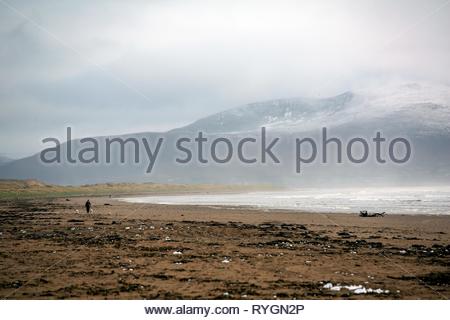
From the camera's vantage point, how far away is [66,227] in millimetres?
23469

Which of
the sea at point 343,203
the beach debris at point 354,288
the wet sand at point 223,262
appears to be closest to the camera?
the beach debris at point 354,288

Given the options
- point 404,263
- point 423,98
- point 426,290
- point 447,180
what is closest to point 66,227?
point 404,263

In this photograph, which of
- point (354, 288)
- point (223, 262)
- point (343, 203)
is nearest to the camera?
point (354, 288)

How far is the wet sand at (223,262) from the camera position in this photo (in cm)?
1029

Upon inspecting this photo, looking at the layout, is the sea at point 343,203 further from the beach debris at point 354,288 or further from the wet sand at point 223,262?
the beach debris at point 354,288

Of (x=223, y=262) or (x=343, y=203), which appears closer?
(x=223, y=262)

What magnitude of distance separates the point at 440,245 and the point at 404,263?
503 centimetres

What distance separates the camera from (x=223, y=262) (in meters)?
13.6

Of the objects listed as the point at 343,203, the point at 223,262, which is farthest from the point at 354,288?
the point at 343,203

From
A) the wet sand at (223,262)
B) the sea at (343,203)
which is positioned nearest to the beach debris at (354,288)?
the wet sand at (223,262)

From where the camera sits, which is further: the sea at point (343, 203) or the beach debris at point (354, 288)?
the sea at point (343, 203)

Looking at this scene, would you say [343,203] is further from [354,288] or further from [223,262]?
[354,288]

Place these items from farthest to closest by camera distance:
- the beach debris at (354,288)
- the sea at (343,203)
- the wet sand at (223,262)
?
the sea at (343,203), the wet sand at (223,262), the beach debris at (354,288)

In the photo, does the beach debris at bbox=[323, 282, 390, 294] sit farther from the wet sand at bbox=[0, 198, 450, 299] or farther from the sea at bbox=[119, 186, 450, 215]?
the sea at bbox=[119, 186, 450, 215]
